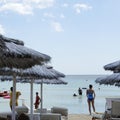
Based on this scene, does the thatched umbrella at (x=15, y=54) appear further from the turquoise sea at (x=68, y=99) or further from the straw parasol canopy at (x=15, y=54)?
the turquoise sea at (x=68, y=99)

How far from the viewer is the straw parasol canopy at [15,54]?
253 inches

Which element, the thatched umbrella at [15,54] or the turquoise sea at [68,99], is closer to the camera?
the thatched umbrella at [15,54]

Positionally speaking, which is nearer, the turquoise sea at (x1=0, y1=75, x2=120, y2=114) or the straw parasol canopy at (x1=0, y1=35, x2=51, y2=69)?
the straw parasol canopy at (x1=0, y1=35, x2=51, y2=69)

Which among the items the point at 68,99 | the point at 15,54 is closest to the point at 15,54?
the point at 15,54

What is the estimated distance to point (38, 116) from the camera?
1112 centimetres

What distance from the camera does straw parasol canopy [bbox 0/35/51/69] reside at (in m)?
6.42

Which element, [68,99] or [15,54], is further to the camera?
[68,99]

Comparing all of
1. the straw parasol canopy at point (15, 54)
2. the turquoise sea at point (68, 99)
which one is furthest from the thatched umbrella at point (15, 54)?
the turquoise sea at point (68, 99)

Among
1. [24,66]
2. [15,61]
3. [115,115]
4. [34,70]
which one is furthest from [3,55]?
[115,115]

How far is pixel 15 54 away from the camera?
21.6 ft

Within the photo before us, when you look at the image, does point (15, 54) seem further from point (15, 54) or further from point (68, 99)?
point (68, 99)

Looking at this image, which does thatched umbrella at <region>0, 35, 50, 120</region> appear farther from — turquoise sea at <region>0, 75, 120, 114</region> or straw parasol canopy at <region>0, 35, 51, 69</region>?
turquoise sea at <region>0, 75, 120, 114</region>

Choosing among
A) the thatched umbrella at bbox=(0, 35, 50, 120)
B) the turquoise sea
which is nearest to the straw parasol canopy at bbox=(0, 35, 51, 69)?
the thatched umbrella at bbox=(0, 35, 50, 120)

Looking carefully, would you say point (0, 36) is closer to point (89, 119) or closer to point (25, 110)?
point (25, 110)
